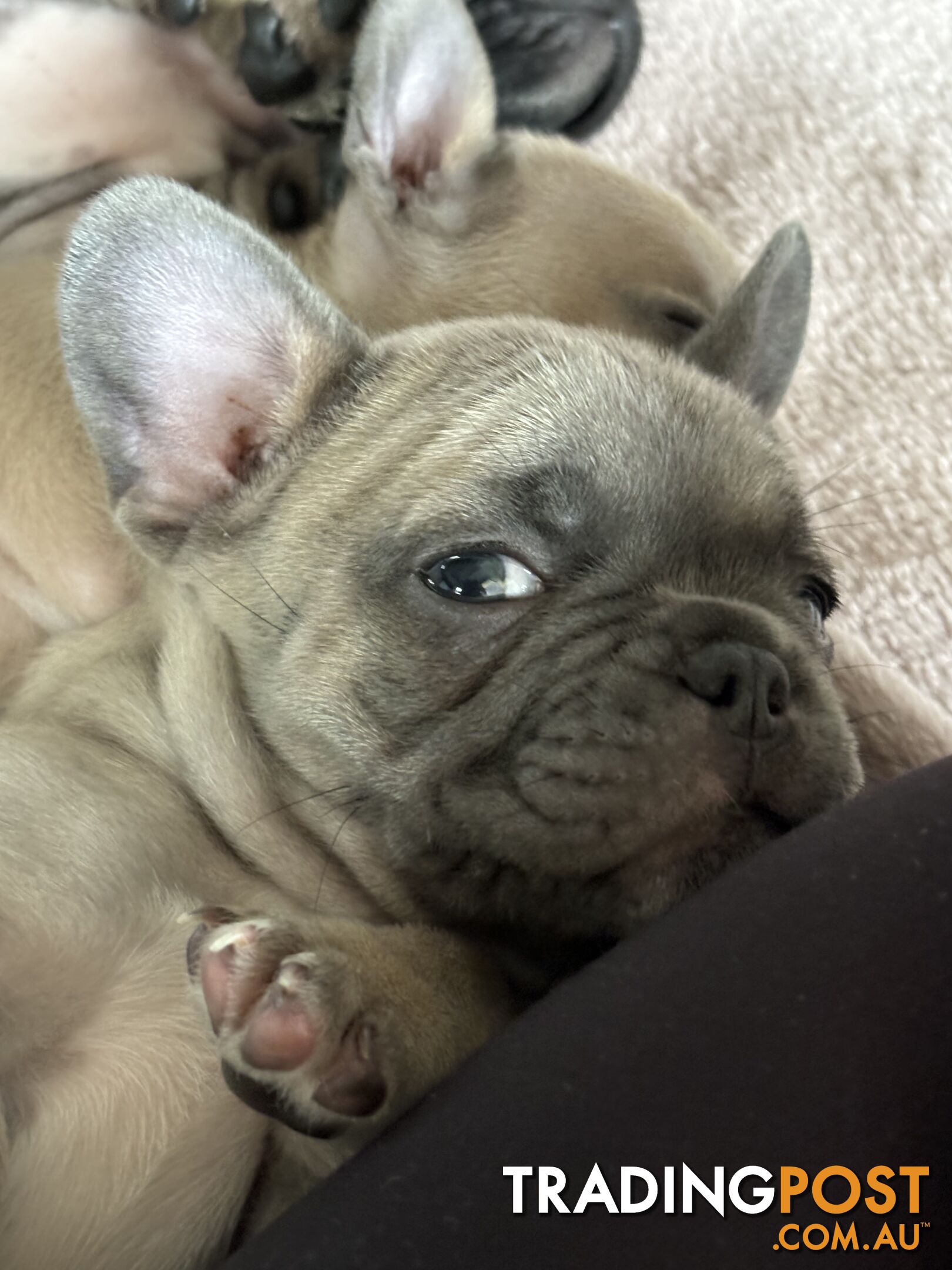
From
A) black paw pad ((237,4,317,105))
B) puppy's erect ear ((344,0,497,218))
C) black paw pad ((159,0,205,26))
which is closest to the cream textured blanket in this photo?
puppy's erect ear ((344,0,497,218))

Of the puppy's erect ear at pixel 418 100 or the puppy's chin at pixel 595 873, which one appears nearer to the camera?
the puppy's chin at pixel 595 873

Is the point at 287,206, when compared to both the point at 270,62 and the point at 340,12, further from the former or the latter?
the point at 340,12

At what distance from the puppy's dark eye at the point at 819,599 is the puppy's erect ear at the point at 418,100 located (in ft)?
3.49

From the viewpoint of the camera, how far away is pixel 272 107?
226 centimetres

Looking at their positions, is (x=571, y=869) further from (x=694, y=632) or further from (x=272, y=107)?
(x=272, y=107)

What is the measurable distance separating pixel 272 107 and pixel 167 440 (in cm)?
106

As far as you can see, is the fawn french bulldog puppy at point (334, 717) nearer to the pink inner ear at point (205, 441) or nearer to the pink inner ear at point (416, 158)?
the pink inner ear at point (205, 441)

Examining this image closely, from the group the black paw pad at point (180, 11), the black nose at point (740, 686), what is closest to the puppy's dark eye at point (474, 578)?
the black nose at point (740, 686)

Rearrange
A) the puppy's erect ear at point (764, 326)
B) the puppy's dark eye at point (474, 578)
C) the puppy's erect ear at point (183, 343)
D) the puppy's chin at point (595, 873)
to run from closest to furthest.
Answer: the puppy's chin at point (595, 873)
the puppy's dark eye at point (474, 578)
the puppy's erect ear at point (183, 343)
the puppy's erect ear at point (764, 326)

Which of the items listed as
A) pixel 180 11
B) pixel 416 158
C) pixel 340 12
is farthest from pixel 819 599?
pixel 180 11

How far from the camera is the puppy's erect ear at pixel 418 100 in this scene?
6.48ft

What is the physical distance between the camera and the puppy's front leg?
0.97 meters

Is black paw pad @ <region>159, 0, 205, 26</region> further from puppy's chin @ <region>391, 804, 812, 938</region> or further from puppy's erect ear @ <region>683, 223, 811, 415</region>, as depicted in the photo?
puppy's chin @ <region>391, 804, 812, 938</region>

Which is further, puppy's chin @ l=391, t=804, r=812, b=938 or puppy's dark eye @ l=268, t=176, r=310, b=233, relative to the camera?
puppy's dark eye @ l=268, t=176, r=310, b=233
